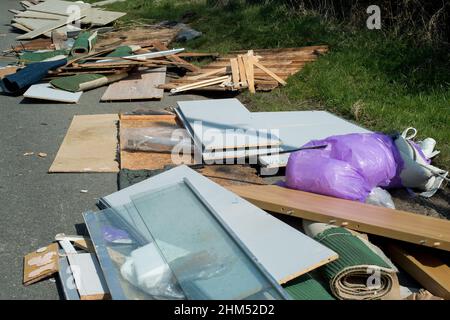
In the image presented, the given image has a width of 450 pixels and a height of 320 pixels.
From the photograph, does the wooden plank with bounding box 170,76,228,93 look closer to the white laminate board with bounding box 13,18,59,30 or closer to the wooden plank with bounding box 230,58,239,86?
the wooden plank with bounding box 230,58,239,86

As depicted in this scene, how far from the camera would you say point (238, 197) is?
3697 millimetres

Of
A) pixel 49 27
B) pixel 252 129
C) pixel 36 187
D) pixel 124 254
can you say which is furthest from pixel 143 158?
pixel 49 27

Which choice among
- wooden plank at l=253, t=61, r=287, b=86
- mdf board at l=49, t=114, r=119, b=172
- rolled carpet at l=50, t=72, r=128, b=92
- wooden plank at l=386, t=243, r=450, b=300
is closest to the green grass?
wooden plank at l=253, t=61, r=287, b=86

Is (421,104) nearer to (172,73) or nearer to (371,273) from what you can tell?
(371,273)

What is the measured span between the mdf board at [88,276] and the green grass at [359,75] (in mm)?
3350

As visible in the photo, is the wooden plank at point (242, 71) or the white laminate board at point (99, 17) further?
the white laminate board at point (99, 17)

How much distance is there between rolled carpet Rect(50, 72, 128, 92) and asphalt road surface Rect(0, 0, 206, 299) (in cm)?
44

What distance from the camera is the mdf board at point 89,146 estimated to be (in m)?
5.03

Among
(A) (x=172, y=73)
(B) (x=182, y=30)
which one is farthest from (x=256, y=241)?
(B) (x=182, y=30)

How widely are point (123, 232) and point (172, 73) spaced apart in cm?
577

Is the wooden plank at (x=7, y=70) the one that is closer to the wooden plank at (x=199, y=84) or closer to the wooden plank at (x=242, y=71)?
the wooden plank at (x=199, y=84)

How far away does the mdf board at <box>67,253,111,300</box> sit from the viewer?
9.75 feet

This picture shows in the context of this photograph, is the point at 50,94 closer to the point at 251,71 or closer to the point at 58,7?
the point at 251,71

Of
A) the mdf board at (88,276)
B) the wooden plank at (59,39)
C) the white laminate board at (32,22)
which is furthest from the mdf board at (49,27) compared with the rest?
the mdf board at (88,276)
